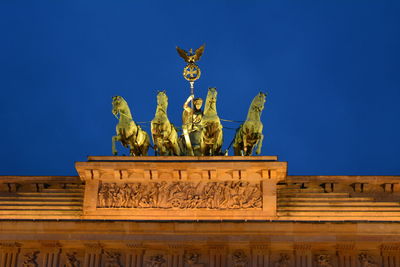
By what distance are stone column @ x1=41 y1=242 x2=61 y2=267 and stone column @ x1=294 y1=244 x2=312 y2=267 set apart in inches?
238

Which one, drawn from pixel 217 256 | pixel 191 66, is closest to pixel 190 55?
pixel 191 66

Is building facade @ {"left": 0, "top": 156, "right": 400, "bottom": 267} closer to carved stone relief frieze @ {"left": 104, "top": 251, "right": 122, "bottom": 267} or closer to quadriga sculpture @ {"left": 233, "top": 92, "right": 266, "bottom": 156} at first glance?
carved stone relief frieze @ {"left": 104, "top": 251, "right": 122, "bottom": 267}

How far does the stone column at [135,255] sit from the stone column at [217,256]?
5.74ft

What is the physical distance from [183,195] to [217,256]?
2120mm

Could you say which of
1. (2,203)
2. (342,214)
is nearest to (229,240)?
(342,214)

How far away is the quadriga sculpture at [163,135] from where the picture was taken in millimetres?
33344

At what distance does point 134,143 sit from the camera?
33.5 m

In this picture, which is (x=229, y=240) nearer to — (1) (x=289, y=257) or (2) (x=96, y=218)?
(1) (x=289, y=257)

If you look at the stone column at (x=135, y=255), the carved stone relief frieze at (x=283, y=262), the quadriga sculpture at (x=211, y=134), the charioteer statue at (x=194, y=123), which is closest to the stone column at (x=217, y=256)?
the carved stone relief frieze at (x=283, y=262)

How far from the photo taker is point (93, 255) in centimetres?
3134

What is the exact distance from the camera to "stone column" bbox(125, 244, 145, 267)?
31.2 m

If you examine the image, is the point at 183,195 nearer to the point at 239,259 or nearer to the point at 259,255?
the point at 239,259

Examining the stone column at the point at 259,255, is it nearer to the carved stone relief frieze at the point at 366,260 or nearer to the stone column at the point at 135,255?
the carved stone relief frieze at the point at 366,260

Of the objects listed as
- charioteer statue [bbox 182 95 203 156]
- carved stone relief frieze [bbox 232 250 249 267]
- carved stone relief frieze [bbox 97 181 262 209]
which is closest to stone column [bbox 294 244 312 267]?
carved stone relief frieze [bbox 232 250 249 267]
